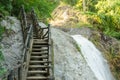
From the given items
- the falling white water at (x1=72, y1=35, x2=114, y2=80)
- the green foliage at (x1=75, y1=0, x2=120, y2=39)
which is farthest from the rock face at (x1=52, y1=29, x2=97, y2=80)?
the green foliage at (x1=75, y1=0, x2=120, y2=39)

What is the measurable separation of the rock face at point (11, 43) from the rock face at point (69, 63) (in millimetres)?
2099

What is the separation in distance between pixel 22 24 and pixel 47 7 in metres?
6.19

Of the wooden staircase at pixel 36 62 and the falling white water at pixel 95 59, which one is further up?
the wooden staircase at pixel 36 62

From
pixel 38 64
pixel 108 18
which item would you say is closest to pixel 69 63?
pixel 38 64

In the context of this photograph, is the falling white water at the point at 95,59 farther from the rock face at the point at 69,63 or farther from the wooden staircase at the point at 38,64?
the wooden staircase at the point at 38,64

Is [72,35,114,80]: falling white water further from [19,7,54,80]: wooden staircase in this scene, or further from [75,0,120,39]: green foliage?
[75,0,120,39]: green foliage

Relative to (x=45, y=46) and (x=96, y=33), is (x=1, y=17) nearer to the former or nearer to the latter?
(x=45, y=46)

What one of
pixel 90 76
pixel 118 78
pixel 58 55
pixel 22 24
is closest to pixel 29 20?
pixel 22 24

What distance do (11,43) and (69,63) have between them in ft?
11.3

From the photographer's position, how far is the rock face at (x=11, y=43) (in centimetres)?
1639

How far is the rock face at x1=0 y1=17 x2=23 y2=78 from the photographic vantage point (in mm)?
16391

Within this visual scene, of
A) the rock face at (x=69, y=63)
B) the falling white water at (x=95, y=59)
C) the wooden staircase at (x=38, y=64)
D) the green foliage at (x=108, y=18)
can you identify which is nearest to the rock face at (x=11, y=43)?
the wooden staircase at (x=38, y=64)

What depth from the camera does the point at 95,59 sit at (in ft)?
78.9

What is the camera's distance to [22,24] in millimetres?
19828
